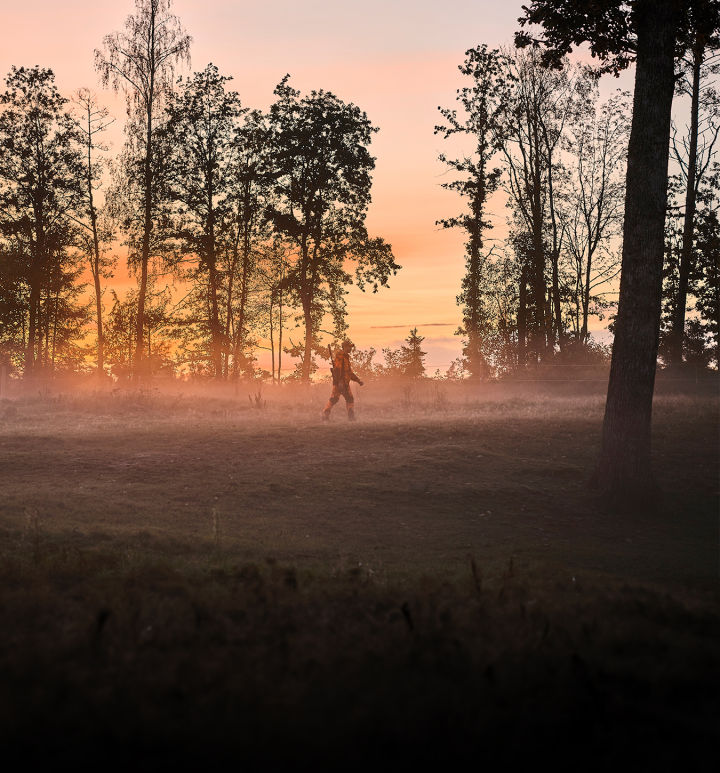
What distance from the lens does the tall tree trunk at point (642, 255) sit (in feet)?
37.9

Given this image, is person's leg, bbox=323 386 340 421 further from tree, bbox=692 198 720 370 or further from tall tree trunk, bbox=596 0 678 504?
tree, bbox=692 198 720 370

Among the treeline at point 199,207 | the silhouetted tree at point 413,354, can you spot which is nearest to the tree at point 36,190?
the treeline at point 199,207

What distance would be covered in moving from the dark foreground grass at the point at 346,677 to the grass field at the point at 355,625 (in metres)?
0.01

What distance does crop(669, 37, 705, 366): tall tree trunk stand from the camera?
2822 cm

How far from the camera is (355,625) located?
4.20 metres

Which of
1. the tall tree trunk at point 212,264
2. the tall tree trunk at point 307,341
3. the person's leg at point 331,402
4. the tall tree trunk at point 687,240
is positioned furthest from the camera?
the tall tree trunk at point 212,264

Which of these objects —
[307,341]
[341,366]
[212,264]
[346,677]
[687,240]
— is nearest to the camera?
[346,677]

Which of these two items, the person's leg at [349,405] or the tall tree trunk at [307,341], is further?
the tall tree trunk at [307,341]

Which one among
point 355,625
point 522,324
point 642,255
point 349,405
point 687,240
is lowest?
point 355,625

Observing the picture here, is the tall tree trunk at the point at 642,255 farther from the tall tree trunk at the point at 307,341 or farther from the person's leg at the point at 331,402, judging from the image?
the tall tree trunk at the point at 307,341

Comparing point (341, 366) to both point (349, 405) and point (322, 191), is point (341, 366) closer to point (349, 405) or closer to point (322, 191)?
point (349, 405)

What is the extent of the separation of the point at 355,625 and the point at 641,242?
971 centimetres

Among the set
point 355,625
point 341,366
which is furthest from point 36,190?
point 355,625

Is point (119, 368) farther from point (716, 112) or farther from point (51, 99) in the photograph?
point (716, 112)
